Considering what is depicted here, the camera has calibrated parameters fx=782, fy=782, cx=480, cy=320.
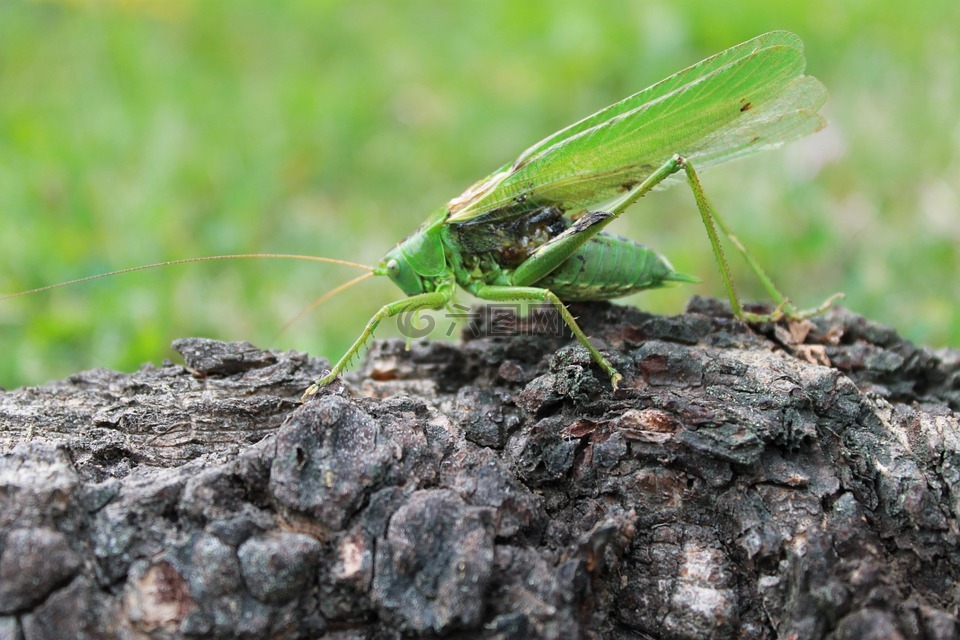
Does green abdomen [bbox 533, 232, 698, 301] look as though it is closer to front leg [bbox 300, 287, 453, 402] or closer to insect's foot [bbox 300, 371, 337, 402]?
front leg [bbox 300, 287, 453, 402]

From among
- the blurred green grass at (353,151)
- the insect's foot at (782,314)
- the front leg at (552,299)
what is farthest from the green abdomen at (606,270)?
the blurred green grass at (353,151)

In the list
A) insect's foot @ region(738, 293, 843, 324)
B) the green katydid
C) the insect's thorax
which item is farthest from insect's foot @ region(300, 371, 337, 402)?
insect's foot @ region(738, 293, 843, 324)

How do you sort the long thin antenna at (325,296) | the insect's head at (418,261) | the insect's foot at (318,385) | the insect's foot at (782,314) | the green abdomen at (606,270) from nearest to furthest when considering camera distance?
the insect's foot at (318,385)
the insect's foot at (782,314)
the green abdomen at (606,270)
the long thin antenna at (325,296)
the insect's head at (418,261)

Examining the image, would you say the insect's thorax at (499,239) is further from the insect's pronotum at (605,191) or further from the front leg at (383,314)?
the front leg at (383,314)

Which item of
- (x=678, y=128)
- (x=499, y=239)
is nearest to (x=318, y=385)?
(x=499, y=239)

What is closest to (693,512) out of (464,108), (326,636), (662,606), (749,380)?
(662,606)

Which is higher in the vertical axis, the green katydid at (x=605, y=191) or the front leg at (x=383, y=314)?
the green katydid at (x=605, y=191)

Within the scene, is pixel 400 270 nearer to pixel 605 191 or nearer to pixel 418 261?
pixel 418 261
